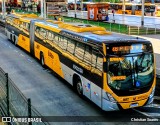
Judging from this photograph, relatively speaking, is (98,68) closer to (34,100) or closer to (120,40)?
(120,40)

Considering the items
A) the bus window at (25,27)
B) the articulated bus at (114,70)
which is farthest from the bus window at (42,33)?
the articulated bus at (114,70)

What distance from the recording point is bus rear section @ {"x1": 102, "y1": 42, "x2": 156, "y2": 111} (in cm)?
1105

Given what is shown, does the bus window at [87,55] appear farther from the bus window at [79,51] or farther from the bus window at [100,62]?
the bus window at [100,62]

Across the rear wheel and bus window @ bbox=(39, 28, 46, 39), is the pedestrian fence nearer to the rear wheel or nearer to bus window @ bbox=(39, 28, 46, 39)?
the rear wheel

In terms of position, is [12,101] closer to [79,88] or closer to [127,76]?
[127,76]

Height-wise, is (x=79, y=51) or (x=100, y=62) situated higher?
(x=79, y=51)

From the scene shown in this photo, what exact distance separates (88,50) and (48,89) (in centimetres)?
391

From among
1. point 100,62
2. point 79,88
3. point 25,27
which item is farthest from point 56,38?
point 25,27

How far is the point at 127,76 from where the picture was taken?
36.9 ft

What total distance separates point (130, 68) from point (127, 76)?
1.03 ft

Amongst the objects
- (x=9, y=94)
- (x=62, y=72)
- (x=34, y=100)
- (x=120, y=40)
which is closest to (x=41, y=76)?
(x=62, y=72)

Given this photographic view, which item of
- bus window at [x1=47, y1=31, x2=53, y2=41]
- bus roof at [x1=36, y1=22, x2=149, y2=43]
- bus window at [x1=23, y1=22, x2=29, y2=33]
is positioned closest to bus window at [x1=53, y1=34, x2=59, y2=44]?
bus roof at [x1=36, y1=22, x2=149, y2=43]

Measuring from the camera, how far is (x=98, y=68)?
11500 mm

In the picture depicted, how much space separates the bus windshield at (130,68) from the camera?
11.1 m
